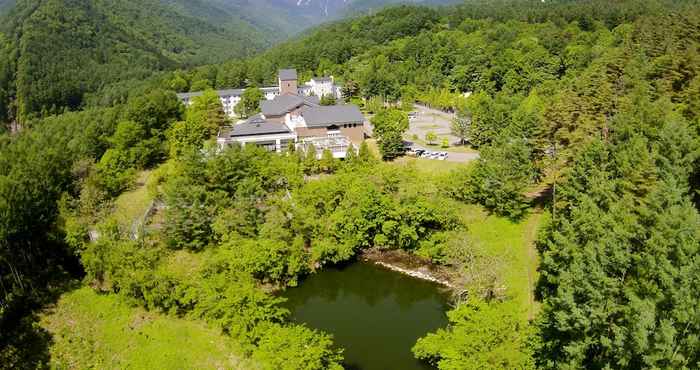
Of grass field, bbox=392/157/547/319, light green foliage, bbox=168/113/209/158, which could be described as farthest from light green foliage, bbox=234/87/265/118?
grass field, bbox=392/157/547/319

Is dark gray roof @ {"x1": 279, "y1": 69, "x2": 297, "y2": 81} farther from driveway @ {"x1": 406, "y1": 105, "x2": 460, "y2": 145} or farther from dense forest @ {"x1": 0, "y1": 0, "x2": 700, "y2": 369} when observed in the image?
dense forest @ {"x1": 0, "y1": 0, "x2": 700, "y2": 369}

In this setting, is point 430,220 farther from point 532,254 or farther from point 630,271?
A: point 630,271

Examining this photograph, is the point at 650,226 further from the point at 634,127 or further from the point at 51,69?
the point at 51,69

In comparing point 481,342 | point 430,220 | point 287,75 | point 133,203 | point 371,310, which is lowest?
point 371,310

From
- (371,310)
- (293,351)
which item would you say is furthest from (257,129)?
(293,351)

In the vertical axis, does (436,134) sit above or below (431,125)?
below

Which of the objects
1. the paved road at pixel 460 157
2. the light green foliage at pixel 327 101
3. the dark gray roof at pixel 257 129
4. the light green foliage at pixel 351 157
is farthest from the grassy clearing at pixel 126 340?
the light green foliage at pixel 327 101

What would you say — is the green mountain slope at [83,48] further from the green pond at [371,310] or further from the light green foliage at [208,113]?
the green pond at [371,310]
